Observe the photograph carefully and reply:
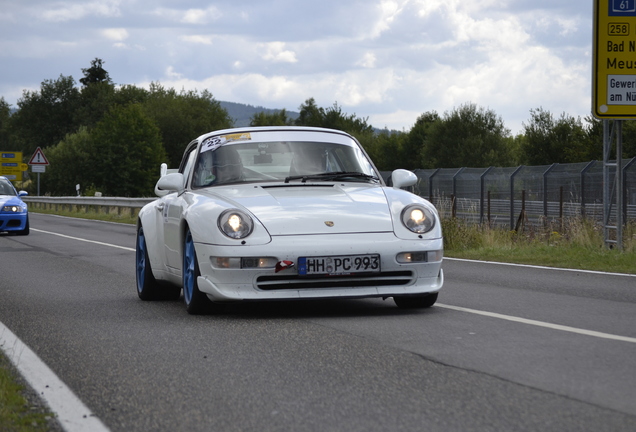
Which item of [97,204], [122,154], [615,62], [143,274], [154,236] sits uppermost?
[615,62]

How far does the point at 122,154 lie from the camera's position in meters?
103

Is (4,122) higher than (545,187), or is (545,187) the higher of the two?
(4,122)

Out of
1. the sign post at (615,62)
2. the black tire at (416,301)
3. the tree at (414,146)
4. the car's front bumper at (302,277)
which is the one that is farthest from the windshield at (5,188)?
the tree at (414,146)

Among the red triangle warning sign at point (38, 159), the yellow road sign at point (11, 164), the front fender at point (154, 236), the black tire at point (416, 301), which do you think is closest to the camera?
the black tire at point (416, 301)

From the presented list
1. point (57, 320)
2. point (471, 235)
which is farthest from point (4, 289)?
point (471, 235)

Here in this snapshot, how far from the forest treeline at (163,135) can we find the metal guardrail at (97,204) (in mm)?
18190

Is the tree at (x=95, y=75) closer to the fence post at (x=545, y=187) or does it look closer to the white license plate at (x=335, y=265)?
the fence post at (x=545, y=187)

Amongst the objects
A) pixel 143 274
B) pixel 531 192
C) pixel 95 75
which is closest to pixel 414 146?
pixel 95 75

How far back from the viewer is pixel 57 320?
7859 mm

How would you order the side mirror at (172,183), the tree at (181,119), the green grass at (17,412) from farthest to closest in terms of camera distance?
the tree at (181,119) < the side mirror at (172,183) < the green grass at (17,412)

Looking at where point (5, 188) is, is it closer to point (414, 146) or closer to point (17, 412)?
point (17, 412)

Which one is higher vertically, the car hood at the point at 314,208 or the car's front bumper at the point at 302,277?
the car hood at the point at 314,208

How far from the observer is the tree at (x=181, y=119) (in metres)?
120

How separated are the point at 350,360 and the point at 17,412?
6.04 feet
